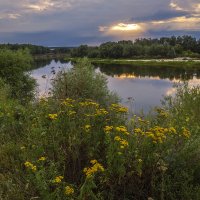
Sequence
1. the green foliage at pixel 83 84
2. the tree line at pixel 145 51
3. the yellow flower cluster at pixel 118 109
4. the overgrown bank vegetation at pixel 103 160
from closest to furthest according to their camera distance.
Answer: the overgrown bank vegetation at pixel 103 160, the yellow flower cluster at pixel 118 109, the green foliage at pixel 83 84, the tree line at pixel 145 51

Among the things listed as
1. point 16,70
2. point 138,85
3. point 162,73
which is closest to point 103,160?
point 16,70

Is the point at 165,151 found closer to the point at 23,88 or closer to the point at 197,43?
the point at 23,88

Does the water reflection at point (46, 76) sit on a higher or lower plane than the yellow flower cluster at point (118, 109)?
lower

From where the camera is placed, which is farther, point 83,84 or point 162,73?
point 162,73

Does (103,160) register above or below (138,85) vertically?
above

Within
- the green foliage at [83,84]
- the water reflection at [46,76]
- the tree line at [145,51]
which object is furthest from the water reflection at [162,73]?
the tree line at [145,51]

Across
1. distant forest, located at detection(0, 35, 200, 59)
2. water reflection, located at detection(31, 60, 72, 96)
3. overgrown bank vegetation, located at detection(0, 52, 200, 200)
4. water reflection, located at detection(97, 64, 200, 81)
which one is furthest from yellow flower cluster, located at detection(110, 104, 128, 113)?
distant forest, located at detection(0, 35, 200, 59)

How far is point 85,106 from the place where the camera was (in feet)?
17.7

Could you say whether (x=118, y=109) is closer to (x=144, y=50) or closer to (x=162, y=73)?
(x=162, y=73)

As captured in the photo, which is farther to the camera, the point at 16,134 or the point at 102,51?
the point at 102,51

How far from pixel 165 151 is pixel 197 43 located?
122 meters

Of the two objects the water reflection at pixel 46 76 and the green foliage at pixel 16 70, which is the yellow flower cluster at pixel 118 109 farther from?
the green foliage at pixel 16 70

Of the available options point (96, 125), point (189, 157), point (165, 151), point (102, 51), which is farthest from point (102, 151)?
point (102, 51)

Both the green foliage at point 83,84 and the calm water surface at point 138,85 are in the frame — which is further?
the calm water surface at point 138,85
